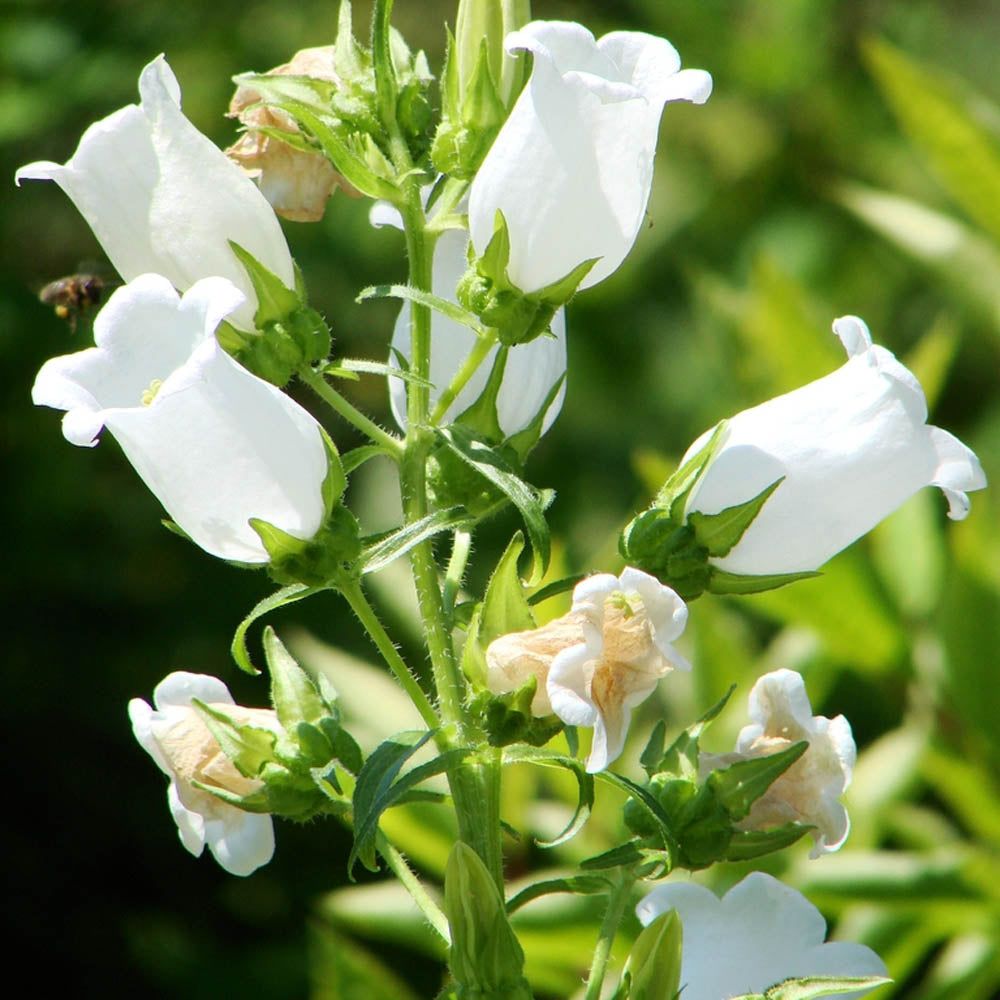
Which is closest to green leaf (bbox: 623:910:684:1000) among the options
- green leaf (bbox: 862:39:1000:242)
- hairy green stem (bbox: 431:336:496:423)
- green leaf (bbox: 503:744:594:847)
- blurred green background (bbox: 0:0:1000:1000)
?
green leaf (bbox: 503:744:594:847)

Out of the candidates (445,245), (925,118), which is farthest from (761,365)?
(445,245)

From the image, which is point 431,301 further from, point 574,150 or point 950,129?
point 950,129

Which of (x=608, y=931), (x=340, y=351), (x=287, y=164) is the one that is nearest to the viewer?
(x=608, y=931)

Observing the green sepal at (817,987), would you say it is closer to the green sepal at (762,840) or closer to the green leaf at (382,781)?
the green sepal at (762,840)

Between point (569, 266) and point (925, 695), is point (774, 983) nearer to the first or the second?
point (569, 266)

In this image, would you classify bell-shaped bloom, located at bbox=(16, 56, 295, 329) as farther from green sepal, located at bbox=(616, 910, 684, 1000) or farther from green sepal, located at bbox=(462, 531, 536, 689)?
green sepal, located at bbox=(616, 910, 684, 1000)

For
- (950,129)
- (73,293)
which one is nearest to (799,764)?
(73,293)

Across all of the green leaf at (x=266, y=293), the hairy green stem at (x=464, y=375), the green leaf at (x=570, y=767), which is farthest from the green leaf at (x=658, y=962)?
the green leaf at (x=266, y=293)

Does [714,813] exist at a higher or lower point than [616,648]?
lower
